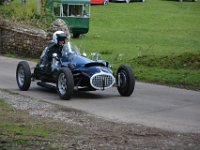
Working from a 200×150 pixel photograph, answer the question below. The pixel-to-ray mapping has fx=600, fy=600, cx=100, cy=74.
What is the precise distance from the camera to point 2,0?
1289 inches

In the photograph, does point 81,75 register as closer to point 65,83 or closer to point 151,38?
Answer: point 65,83

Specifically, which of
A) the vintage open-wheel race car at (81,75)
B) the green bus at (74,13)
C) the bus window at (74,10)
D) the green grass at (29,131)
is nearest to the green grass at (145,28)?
the green bus at (74,13)

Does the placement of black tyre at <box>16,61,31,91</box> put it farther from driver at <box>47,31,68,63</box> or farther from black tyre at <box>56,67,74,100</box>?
black tyre at <box>56,67,74,100</box>

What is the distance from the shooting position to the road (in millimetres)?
10863

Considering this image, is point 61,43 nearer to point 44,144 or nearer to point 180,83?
point 180,83

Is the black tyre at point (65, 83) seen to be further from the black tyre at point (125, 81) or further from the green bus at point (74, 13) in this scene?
the green bus at point (74, 13)

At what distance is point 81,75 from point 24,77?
6.52 ft

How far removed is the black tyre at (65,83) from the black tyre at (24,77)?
1.52 m

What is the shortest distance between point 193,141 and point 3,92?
22.2 ft

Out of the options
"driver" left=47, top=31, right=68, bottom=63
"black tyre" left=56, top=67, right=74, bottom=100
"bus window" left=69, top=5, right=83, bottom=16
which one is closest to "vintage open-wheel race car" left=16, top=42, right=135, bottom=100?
"black tyre" left=56, top=67, right=74, bottom=100

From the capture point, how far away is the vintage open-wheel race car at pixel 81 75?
13.5 meters

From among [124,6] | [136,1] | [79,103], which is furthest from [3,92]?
[136,1]

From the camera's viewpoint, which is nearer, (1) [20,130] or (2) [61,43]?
(1) [20,130]

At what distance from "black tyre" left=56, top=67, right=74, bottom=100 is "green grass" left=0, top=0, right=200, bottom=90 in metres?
4.15
